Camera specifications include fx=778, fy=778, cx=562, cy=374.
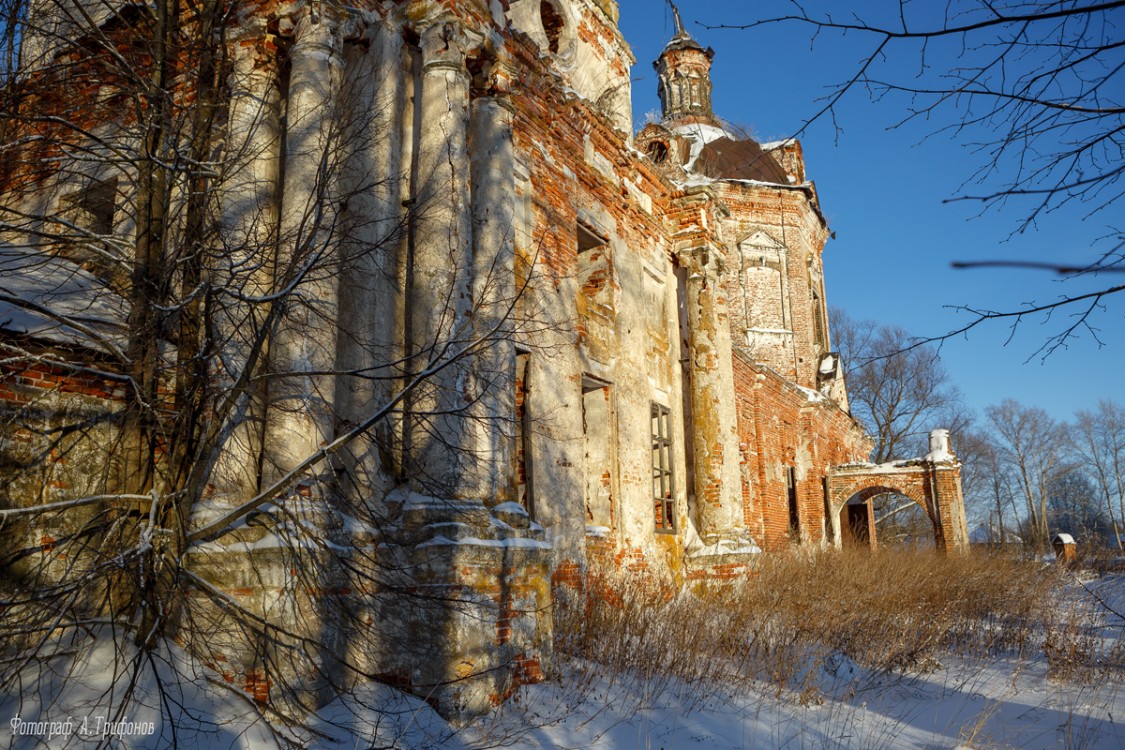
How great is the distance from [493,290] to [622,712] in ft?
11.2

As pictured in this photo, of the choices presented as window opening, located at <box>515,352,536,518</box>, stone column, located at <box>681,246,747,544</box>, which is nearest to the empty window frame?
window opening, located at <box>515,352,536,518</box>

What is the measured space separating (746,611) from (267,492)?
217 inches

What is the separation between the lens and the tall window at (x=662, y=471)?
10.3m

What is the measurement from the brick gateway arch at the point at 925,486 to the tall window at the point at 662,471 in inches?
449

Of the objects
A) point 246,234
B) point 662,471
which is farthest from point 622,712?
point 662,471

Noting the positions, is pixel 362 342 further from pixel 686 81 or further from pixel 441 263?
pixel 686 81

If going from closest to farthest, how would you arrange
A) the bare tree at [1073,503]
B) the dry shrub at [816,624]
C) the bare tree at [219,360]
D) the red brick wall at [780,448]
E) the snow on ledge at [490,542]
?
the bare tree at [219,360] → the snow on ledge at [490,542] → the dry shrub at [816,624] → the red brick wall at [780,448] → the bare tree at [1073,503]

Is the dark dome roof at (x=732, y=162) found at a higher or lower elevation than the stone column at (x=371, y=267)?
higher

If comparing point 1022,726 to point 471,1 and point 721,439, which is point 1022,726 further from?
point 471,1

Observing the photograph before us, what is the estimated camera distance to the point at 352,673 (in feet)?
16.9

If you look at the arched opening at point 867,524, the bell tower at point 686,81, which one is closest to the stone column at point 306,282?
the arched opening at point 867,524

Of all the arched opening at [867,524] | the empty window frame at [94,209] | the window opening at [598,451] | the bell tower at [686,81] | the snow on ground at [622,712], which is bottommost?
the snow on ground at [622,712]

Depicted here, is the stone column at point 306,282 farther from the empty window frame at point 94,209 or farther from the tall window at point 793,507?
the tall window at point 793,507

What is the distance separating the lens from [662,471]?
408 inches
